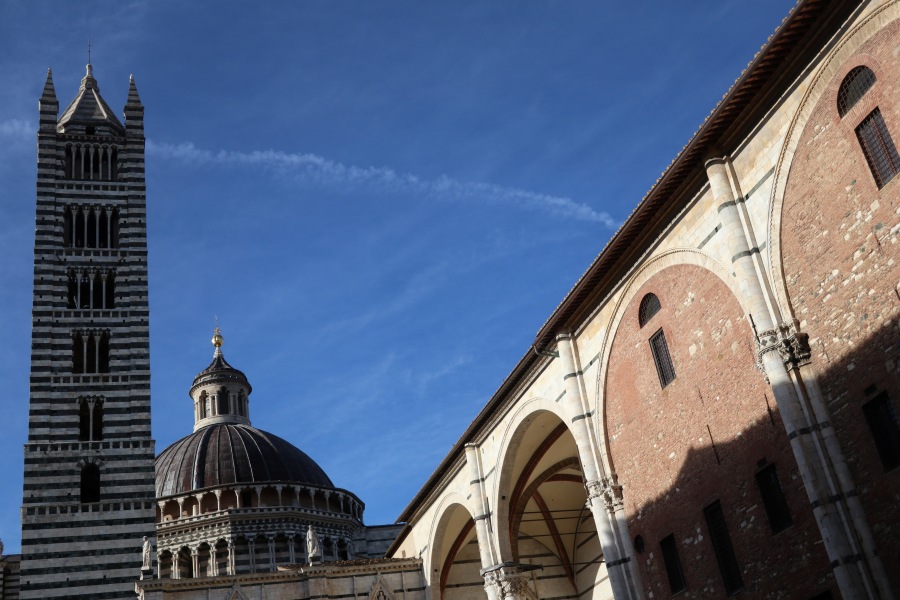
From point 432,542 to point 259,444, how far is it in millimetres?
19640

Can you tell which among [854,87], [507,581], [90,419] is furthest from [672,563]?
[90,419]

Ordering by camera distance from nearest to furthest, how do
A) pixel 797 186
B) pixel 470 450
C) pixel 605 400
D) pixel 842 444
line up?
pixel 842 444, pixel 797 186, pixel 605 400, pixel 470 450

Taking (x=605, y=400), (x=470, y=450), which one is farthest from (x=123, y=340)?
(x=605, y=400)

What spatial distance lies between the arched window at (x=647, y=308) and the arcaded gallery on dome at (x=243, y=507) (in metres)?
29.0

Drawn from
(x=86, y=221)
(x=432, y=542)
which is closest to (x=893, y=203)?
(x=432, y=542)

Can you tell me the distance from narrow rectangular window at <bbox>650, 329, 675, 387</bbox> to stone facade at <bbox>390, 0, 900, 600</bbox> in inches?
1.9

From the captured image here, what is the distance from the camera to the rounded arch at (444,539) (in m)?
Answer: 30.5

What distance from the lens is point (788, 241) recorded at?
49.7 feet

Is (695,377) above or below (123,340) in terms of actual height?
below

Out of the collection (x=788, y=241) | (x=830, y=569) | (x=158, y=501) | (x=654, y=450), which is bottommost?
(x=830, y=569)

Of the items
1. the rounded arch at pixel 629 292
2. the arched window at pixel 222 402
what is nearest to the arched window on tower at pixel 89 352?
the arched window at pixel 222 402

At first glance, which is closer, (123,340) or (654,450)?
(654,450)

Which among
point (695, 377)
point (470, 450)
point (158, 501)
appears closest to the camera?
point (695, 377)

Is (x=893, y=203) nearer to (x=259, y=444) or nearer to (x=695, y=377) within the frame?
(x=695, y=377)
